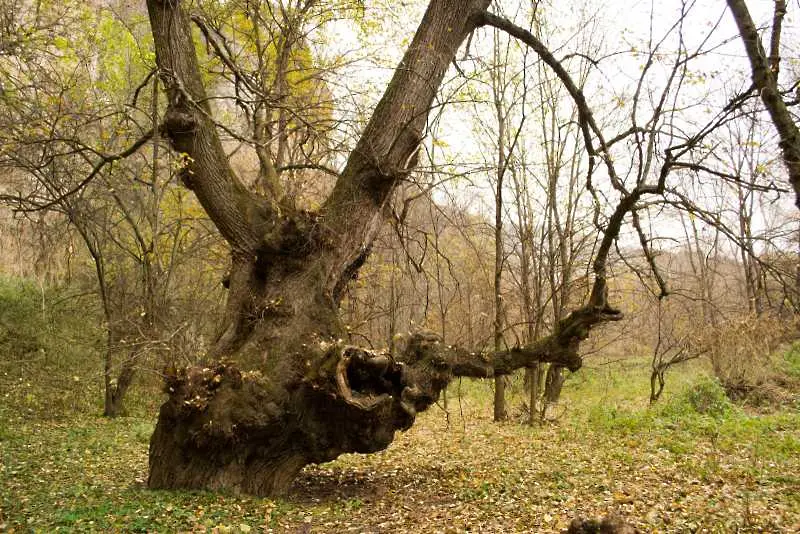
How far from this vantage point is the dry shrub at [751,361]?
12227 mm

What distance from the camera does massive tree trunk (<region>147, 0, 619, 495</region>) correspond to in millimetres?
5793

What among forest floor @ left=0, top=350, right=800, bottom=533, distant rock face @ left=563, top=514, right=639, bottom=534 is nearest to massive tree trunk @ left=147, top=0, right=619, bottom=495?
forest floor @ left=0, top=350, right=800, bottom=533

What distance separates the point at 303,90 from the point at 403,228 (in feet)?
16.7

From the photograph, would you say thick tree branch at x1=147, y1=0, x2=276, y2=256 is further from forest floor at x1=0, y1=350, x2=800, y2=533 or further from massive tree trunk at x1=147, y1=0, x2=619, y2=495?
forest floor at x1=0, y1=350, x2=800, y2=533

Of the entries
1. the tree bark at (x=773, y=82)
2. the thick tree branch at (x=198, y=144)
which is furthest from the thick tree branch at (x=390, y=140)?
the tree bark at (x=773, y=82)

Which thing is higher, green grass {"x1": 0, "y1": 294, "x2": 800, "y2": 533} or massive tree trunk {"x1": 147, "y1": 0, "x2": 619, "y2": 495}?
massive tree trunk {"x1": 147, "y1": 0, "x2": 619, "y2": 495}

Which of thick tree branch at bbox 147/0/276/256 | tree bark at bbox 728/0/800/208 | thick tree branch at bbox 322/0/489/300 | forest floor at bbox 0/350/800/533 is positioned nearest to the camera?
tree bark at bbox 728/0/800/208

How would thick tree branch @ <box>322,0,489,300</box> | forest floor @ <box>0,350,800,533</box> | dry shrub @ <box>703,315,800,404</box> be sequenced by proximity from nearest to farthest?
forest floor @ <box>0,350,800,533</box>, thick tree branch @ <box>322,0,489,300</box>, dry shrub @ <box>703,315,800,404</box>

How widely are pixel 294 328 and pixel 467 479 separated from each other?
2.75 metres

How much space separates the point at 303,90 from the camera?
450 inches

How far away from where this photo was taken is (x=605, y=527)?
380 cm

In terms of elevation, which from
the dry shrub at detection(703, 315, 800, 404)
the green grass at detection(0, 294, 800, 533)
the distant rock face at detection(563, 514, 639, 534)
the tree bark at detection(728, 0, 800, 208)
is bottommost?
the green grass at detection(0, 294, 800, 533)

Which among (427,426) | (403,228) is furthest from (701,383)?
(403,228)

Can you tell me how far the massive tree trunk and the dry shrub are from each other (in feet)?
24.5
